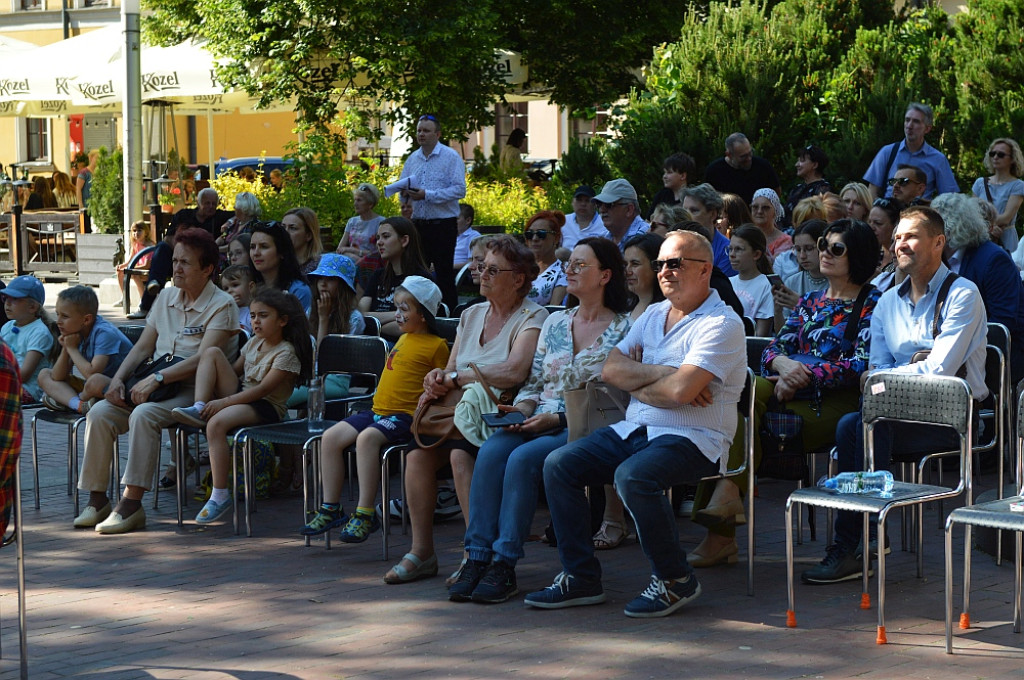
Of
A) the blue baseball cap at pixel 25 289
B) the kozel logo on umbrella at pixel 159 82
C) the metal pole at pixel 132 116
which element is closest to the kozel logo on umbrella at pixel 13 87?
the kozel logo on umbrella at pixel 159 82

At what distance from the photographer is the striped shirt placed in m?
6.00

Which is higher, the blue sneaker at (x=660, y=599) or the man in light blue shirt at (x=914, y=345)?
the man in light blue shirt at (x=914, y=345)

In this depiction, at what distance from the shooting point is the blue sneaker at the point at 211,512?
7.83 metres

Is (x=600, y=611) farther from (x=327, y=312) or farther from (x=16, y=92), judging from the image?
(x=16, y=92)

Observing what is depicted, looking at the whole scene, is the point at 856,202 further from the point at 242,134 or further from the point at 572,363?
the point at 242,134

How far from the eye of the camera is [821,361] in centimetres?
685

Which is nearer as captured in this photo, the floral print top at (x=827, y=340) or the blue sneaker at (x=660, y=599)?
the blue sneaker at (x=660, y=599)

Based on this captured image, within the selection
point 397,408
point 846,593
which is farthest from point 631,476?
point 397,408

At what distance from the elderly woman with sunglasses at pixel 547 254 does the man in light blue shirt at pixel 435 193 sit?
1380 millimetres

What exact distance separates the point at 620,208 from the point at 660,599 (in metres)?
4.94

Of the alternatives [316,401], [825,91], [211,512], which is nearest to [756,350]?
[316,401]

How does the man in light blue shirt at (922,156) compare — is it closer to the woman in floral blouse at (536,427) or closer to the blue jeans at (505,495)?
the woman in floral blouse at (536,427)

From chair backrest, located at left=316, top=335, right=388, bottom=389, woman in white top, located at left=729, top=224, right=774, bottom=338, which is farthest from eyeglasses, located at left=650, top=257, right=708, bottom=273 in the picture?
woman in white top, located at left=729, top=224, right=774, bottom=338

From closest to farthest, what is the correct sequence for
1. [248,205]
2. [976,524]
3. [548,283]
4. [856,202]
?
[976,524], [856,202], [548,283], [248,205]
